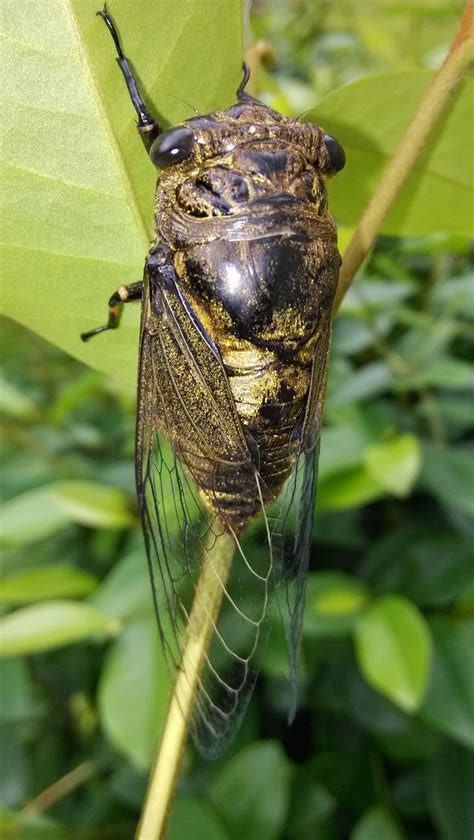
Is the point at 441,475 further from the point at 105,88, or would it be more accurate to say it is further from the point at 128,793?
the point at 105,88

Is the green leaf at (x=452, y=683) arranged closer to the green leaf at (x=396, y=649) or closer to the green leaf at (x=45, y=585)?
the green leaf at (x=396, y=649)

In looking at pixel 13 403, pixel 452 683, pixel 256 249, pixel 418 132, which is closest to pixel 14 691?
pixel 13 403

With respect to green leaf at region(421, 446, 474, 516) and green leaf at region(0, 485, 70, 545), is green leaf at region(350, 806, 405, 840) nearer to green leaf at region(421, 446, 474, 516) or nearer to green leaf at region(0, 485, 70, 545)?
green leaf at region(421, 446, 474, 516)

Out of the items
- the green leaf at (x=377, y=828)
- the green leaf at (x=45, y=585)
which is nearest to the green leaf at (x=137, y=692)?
the green leaf at (x=45, y=585)

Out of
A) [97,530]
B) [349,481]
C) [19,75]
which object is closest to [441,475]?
[349,481]

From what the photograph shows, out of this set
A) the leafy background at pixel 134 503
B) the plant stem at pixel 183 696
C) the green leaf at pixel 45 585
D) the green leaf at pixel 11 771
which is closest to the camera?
the plant stem at pixel 183 696

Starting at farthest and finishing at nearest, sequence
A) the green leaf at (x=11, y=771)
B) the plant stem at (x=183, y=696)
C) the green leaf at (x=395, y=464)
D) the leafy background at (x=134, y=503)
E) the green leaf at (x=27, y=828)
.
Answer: the green leaf at (x=11, y=771), the green leaf at (x=395, y=464), the green leaf at (x=27, y=828), the leafy background at (x=134, y=503), the plant stem at (x=183, y=696)

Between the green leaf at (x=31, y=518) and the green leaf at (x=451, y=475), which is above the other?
the green leaf at (x=451, y=475)
